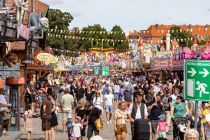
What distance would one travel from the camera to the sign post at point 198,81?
26.5 ft

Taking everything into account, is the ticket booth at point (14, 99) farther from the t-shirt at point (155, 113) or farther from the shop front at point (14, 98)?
the t-shirt at point (155, 113)

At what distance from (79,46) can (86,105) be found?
288 feet

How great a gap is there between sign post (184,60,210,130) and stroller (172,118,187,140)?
247 inches

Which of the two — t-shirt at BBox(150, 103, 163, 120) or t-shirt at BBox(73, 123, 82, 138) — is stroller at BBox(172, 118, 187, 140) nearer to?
t-shirt at BBox(150, 103, 163, 120)

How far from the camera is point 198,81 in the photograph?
810 centimetres

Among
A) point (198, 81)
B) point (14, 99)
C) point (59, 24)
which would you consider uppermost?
point (59, 24)

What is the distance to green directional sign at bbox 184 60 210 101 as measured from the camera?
8.07m

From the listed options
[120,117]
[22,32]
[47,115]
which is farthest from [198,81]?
[22,32]

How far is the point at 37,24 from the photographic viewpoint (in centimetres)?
2067

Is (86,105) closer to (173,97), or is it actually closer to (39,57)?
(173,97)

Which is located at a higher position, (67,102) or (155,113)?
(67,102)

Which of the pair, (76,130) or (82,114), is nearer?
(76,130)

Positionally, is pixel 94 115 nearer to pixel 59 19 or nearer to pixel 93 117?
pixel 93 117

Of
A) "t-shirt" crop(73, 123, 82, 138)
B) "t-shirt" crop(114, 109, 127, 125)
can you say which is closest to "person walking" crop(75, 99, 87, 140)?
"t-shirt" crop(73, 123, 82, 138)
